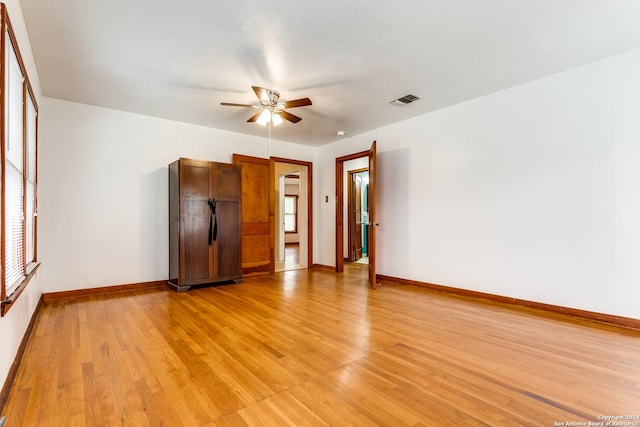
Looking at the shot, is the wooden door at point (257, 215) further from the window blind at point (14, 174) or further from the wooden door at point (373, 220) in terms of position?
the window blind at point (14, 174)

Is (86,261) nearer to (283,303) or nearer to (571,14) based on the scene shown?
(283,303)

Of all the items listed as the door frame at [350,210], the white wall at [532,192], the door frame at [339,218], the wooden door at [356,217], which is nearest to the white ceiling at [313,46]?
the white wall at [532,192]

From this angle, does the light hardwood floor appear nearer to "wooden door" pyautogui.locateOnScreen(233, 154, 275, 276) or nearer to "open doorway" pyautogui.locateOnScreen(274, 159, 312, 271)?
"wooden door" pyautogui.locateOnScreen(233, 154, 275, 276)

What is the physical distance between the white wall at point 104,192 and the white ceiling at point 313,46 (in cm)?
44

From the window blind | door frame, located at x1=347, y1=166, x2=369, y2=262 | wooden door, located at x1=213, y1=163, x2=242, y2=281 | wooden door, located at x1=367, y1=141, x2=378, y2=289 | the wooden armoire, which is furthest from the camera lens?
door frame, located at x1=347, y1=166, x2=369, y2=262

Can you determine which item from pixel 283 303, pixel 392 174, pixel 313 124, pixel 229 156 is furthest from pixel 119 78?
pixel 392 174

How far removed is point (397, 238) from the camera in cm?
521

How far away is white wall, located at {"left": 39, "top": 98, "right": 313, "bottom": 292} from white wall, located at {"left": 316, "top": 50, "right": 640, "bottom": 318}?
3.90m

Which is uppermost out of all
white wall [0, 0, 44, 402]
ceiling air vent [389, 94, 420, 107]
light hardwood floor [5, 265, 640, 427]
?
ceiling air vent [389, 94, 420, 107]

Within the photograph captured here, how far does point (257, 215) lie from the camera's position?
18.9 ft

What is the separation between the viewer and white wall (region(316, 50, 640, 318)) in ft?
10.2

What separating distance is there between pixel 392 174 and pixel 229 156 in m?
2.99

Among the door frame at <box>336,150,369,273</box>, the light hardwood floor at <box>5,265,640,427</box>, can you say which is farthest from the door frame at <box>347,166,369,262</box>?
the light hardwood floor at <box>5,265,640,427</box>

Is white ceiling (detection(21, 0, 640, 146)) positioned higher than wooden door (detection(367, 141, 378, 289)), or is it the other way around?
white ceiling (detection(21, 0, 640, 146))
